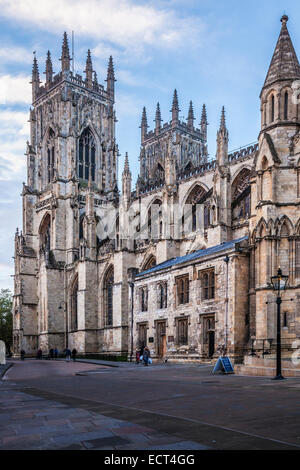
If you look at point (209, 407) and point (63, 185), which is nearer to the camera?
point (209, 407)

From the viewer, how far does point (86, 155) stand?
67.8m

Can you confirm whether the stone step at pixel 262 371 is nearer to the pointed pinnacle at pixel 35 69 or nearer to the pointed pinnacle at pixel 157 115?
the pointed pinnacle at pixel 35 69

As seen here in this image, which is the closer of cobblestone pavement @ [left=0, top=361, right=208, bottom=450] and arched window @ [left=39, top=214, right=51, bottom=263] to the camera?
cobblestone pavement @ [left=0, top=361, right=208, bottom=450]

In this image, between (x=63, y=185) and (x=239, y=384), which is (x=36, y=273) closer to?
(x=63, y=185)

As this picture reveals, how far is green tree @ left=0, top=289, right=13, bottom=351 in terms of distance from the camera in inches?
3031

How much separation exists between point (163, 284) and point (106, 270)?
73.3 feet

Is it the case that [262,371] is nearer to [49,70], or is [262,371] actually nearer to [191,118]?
[49,70]

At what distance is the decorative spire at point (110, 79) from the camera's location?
2837 inches

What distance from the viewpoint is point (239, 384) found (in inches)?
569

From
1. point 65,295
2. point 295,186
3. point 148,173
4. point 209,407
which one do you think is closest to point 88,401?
point 209,407

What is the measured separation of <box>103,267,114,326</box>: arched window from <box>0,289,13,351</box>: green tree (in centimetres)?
2886

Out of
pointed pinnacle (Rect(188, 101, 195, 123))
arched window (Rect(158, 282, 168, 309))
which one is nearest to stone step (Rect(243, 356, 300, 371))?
arched window (Rect(158, 282, 168, 309))

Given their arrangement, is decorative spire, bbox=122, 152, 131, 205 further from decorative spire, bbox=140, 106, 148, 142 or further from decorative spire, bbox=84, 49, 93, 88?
decorative spire, bbox=140, 106, 148, 142
